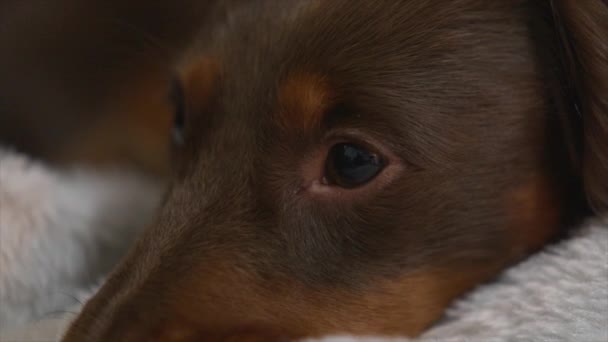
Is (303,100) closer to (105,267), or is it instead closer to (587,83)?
(587,83)

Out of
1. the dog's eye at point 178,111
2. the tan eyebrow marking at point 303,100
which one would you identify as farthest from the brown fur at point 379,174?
the dog's eye at point 178,111


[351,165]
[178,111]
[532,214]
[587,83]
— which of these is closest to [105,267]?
[178,111]

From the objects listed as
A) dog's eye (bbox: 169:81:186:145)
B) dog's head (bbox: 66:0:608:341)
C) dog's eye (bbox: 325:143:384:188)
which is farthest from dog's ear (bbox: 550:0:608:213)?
dog's eye (bbox: 169:81:186:145)

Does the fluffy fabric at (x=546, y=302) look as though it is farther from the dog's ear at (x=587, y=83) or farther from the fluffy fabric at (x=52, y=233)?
the fluffy fabric at (x=52, y=233)

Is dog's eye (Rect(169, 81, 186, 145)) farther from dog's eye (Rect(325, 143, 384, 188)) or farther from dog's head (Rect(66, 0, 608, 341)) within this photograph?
dog's eye (Rect(325, 143, 384, 188))

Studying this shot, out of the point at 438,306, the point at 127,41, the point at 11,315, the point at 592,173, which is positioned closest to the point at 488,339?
the point at 438,306

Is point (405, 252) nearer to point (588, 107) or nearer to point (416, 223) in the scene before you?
point (416, 223)

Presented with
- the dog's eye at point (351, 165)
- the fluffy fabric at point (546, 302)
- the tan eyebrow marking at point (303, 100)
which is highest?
the tan eyebrow marking at point (303, 100)

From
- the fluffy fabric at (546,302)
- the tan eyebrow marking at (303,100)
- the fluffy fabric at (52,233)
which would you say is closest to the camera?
the fluffy fabric at (546,302)
